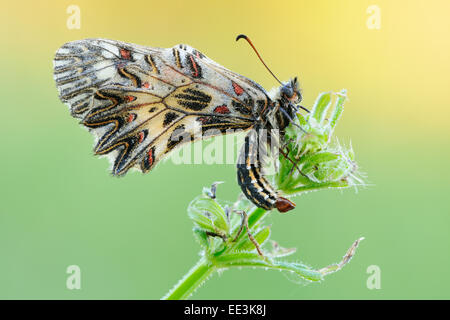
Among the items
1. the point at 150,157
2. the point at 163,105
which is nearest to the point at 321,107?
the point at 163,105

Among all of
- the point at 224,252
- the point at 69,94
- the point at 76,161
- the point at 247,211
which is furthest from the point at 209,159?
the point at 76,161

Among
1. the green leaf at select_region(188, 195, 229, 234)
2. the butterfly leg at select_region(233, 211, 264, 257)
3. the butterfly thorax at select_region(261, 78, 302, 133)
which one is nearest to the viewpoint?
the butterfly leg at select_region(233, 211, 264, 257)

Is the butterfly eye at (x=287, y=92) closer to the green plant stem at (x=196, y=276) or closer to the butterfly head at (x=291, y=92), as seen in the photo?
the butterfly head at (x=291, y=92)

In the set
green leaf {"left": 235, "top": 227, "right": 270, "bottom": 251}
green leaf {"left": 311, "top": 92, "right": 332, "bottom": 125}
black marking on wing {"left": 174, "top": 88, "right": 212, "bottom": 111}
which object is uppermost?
black marking on wing {"left": 174, "top": 88, "right": 212, "bottom": 111}

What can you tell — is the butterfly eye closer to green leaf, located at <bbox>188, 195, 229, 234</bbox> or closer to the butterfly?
the butterfly

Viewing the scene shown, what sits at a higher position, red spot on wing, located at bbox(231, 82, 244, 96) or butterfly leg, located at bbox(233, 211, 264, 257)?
red spot on wing, located at bbox(231, 82, 244, 96)

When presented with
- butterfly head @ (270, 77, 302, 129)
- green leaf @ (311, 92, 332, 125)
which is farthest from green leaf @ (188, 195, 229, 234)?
green leaf @ (311, 92, 332, 125)

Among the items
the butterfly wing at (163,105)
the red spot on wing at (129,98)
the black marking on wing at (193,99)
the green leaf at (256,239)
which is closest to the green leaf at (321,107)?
the butterfly wing at (163,105)
